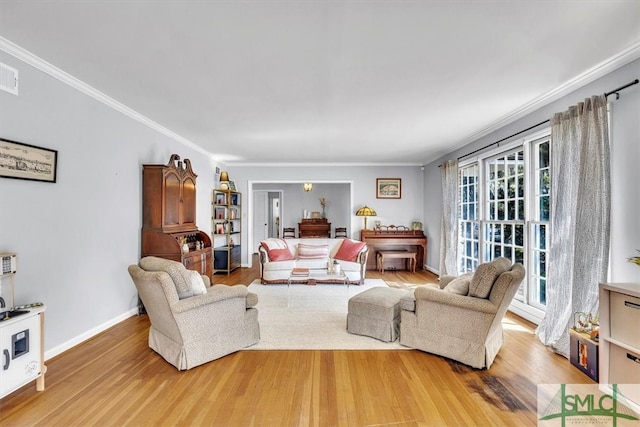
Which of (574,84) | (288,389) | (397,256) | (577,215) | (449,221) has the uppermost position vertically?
(574,84)

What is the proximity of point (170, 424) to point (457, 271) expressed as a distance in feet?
15.8

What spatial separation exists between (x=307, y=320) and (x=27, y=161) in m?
3.12

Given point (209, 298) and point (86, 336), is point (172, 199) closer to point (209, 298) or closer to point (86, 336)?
point (86, 336)

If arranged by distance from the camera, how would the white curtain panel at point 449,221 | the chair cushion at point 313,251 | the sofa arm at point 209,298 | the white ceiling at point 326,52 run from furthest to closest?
1. the chair cushion at point 313,251
2. the white curtain panel at point 449,221
3. the sofa arm at point 209,298
4. the white ceiling at point 326,52

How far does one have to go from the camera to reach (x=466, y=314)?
261cm

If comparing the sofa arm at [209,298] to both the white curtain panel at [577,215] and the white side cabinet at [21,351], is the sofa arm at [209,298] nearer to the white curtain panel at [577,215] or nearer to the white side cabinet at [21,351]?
the white side cabinet at [21,351]

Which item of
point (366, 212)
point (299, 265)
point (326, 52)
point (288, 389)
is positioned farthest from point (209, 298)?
point (366, 212)

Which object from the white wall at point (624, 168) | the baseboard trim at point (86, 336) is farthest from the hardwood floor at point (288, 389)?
the white wall at point (624, 168)

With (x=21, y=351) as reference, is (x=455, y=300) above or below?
above

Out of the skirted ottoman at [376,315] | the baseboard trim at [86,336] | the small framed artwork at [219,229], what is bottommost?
the baseboard trim at [86,336]

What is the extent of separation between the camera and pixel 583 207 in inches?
106

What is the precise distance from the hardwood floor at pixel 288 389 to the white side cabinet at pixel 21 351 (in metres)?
0.17

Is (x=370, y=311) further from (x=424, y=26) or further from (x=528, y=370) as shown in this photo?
(x=424, y=26)

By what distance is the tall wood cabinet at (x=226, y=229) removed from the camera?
21.3 feet
